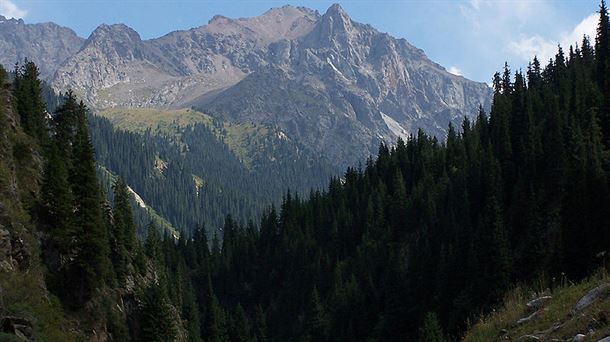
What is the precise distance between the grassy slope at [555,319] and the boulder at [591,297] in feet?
0.50

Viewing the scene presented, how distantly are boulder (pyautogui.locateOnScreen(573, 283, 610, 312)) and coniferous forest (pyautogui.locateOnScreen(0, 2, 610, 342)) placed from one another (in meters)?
3.77

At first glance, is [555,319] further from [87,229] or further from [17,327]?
[87,229]

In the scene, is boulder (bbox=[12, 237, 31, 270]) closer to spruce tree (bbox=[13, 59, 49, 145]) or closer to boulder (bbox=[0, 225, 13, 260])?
boulder (bbox=[0, 225, 13, 260])

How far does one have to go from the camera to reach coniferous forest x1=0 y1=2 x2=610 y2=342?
60.8 m

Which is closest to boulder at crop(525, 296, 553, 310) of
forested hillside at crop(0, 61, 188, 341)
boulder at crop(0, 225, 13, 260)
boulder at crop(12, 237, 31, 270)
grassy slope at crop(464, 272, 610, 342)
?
grassy slope at crop(464, 272, 610, 342)

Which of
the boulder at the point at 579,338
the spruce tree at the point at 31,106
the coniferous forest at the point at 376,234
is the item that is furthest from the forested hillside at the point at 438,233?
the spruce tree at the point at 31,106

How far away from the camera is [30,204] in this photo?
57844 mm

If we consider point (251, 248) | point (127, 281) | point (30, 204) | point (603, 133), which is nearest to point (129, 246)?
point (127, 281)

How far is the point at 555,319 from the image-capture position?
16109 millimetres

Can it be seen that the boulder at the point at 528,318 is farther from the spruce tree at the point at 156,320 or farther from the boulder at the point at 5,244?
the spruce tree at the point at 156,320

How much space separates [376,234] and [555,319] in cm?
12668

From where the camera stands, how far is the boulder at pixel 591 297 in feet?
52.1

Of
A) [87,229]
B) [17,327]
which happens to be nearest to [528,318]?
[17,327]

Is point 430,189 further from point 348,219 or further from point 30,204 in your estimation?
point 30,204
